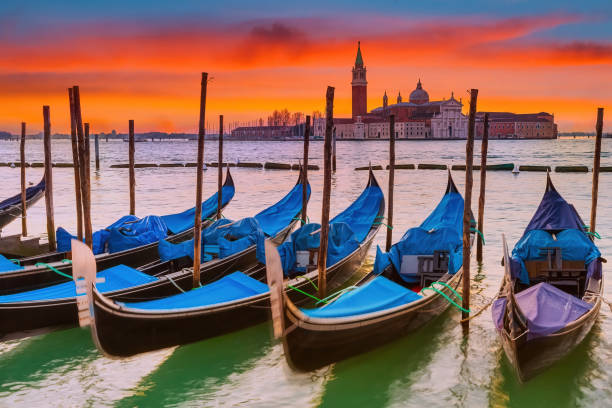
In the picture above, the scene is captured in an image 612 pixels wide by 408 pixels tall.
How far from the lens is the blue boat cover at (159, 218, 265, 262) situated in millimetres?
6559

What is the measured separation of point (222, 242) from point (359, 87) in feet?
337

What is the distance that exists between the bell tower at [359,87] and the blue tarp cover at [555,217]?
101271mm

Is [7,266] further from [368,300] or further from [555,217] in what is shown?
[555,217]

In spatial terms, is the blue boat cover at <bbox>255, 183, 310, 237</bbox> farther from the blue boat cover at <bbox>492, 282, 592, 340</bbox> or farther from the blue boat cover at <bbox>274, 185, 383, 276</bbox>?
the blue boat cover at <bbox>492, 282, 592, 340</bbox>

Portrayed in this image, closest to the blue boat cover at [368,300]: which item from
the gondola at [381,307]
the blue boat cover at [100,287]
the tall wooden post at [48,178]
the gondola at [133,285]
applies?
the gondola at [381,307]

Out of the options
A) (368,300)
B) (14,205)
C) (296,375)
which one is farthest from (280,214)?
(296,375)

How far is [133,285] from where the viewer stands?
5.55 metres

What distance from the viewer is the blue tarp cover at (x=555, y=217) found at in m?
6.52

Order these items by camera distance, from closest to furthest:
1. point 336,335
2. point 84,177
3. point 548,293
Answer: point 336,335
point 548,293
point 84,177

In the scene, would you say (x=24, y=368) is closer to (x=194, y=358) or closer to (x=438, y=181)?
(x=194, y=358)

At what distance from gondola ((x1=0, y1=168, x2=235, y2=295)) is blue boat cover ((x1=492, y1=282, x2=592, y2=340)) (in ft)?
13.4

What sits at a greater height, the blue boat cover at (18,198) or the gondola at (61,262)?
the blue boat cover at (18,198)

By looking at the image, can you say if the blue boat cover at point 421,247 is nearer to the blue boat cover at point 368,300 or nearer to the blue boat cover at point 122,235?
the blue boat cover at point 368,300

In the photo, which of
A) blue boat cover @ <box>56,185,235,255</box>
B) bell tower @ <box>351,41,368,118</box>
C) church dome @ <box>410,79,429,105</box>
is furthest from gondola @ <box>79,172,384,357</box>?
church dome @ <box>410,79,429,105</box>
